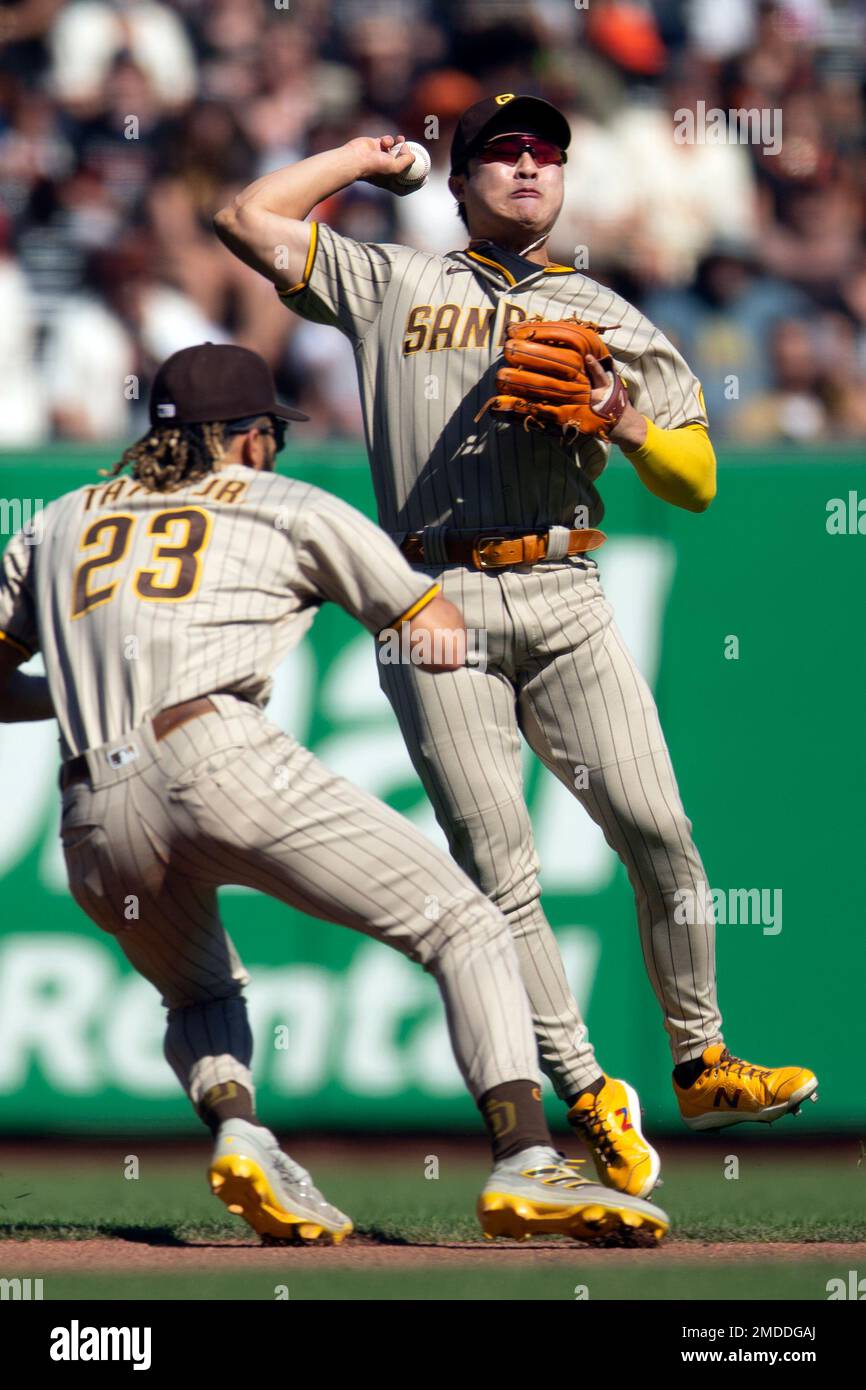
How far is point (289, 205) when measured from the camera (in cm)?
395

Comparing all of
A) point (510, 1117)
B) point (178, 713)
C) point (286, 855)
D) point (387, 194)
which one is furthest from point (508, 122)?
point (387, 194)

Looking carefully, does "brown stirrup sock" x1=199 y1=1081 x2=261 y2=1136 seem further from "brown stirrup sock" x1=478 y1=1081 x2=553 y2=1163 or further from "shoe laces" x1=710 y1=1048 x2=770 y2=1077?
"shoe laces" x1=710 y1=1048 x2=770 y2=1077

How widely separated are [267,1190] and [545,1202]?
602mm

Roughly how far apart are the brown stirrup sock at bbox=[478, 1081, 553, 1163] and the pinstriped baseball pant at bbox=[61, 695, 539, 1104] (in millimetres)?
24

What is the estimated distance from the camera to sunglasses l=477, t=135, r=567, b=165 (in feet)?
13.2

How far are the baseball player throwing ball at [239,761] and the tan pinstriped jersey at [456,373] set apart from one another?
546 millimetres

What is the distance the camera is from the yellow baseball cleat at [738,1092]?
13.0ft

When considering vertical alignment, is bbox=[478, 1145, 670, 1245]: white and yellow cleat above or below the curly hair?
below

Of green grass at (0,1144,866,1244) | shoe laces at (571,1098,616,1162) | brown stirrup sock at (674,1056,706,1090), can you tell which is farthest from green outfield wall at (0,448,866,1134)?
shoe laces at (571,1098,616,1162)

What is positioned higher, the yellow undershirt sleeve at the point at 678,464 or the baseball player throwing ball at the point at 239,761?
the yellow undershirt sleeve at the point at 678,464

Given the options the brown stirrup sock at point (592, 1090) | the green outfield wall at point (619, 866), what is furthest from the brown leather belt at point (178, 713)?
the green outfield wall at point (619, 866)

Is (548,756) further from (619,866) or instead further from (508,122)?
(619,866)

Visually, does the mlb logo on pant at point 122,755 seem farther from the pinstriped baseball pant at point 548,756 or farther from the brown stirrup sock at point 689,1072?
the brown stirrup sock at point 689,1072

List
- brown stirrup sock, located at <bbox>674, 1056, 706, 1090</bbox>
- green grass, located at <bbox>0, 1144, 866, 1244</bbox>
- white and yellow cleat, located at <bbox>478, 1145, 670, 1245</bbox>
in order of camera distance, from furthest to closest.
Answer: green grass, located at <bbox>0, 1144, 866, 1244</bbox>
brown stirrup sock, located at <bbox>674, 1056, 706, 1090</bbox>
white and yellow cleat, located at <bbox>478, 1145, 670, 1245</bbox>
